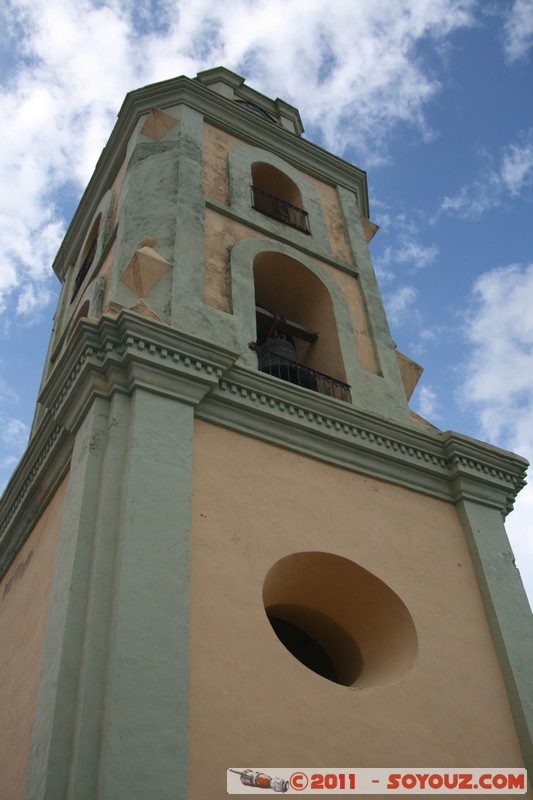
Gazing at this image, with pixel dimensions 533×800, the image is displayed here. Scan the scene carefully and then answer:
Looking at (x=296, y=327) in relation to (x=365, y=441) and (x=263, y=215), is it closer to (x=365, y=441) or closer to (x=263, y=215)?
(x=263, y=215)

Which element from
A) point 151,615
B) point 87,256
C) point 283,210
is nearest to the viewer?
point 151,615

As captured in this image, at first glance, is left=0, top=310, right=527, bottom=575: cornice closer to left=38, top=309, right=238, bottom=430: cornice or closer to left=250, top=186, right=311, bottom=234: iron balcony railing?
left=38, top=309, right=238, bottom=430: cornice

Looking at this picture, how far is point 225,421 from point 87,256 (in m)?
6.14

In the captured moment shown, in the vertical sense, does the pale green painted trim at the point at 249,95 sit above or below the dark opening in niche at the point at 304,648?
above

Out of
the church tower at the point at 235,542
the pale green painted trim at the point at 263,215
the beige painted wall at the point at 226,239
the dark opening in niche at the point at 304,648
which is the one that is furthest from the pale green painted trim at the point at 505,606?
the pale green painted trim at the point at 263,215

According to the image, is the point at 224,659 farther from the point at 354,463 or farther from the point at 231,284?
the point at 231,284

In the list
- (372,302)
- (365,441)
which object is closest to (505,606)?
(365,441)

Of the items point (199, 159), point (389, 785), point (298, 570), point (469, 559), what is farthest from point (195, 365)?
point (199, 159)

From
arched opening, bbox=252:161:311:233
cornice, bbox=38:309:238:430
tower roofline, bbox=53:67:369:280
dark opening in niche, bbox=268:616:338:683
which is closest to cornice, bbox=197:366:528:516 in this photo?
cornice, bbox=38:309:238:430

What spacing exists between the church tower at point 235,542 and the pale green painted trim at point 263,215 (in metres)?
0.08

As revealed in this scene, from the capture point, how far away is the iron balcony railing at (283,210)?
37.6ft

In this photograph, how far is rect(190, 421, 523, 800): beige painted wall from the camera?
17.7ft

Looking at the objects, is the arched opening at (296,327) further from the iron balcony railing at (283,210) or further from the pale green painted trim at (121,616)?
the pale green painted trim at (121,616)

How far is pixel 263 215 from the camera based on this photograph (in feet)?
35.5
